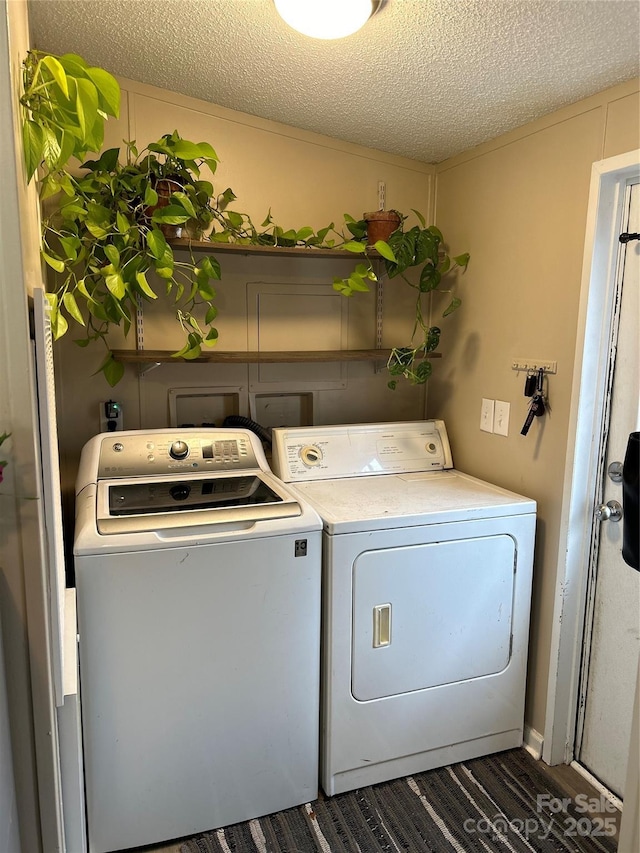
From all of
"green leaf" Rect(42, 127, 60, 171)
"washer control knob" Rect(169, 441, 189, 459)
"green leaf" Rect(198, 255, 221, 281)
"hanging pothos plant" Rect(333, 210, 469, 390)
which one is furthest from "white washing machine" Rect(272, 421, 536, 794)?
"green leaf" Rect(42, 127, 60, 171)

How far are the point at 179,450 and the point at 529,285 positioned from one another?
1.34 m

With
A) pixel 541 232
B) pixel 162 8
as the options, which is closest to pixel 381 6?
pixel 162 8

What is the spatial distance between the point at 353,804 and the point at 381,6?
2.24 metres

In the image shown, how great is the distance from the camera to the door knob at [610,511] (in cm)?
184

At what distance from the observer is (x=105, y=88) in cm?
120

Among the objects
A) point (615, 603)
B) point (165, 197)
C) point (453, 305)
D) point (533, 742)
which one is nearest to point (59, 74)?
point (165, 197)

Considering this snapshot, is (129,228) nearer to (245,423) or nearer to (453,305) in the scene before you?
(245,423)

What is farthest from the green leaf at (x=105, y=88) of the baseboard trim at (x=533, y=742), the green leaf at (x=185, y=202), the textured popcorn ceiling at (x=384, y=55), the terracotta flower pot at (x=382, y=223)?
the baseboard trim at (x=533, y=742)

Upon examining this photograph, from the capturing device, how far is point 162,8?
1524 millimetres

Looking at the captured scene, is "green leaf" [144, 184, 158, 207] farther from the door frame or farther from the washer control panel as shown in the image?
the door frame

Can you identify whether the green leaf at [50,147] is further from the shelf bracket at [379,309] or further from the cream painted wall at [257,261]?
the shelf bracket at [379,309]

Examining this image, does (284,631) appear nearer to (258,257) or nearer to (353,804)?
(353,804)

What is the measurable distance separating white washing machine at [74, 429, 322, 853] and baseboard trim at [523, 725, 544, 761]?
31.1 inches

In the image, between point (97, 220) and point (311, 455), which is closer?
point (97, 220)
